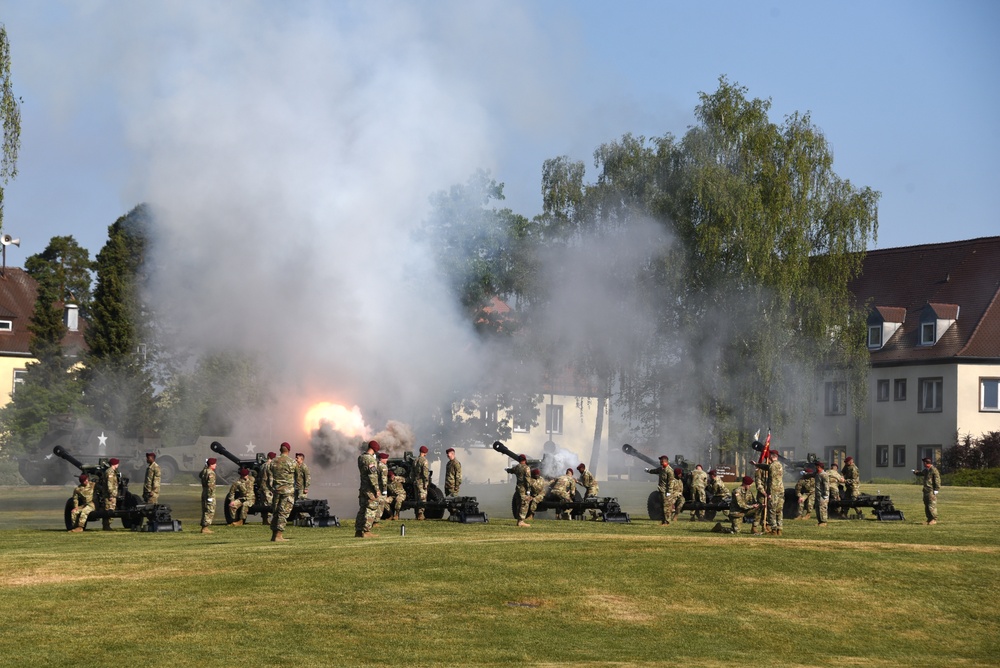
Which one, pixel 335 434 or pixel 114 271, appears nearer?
pixel 335 434

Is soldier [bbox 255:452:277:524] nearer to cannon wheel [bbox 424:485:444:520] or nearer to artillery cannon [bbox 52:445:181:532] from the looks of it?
artillery cannon [bbox 52:445:181:532]

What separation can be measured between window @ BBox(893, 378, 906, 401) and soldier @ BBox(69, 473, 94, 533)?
58126 millimetres

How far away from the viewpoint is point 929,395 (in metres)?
80.8

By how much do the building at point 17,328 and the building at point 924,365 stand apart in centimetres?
4840

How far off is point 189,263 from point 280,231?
4.40 metres

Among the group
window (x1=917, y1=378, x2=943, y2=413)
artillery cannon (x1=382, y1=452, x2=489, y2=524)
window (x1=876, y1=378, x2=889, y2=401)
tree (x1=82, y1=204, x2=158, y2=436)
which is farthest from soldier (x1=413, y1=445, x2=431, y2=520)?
window (x1=876, y1=378, x2=889, y2=401)

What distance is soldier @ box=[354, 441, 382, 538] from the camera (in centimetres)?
3180

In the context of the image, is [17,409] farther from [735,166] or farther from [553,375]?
[735,166]

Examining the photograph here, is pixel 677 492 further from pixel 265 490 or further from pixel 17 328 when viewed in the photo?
pixel 17 328

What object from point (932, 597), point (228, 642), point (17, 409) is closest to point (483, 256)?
point (17, 409)

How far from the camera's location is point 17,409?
256ft

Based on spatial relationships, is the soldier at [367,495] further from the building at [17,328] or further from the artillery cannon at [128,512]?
the building at [17,328]

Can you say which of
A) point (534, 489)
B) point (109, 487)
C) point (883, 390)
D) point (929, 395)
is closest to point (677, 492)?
point (534, 489)

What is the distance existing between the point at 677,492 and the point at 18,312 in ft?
230
